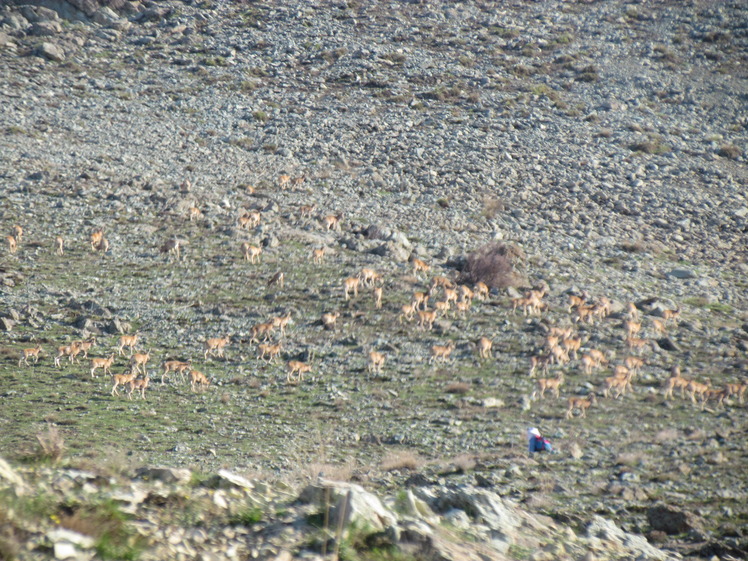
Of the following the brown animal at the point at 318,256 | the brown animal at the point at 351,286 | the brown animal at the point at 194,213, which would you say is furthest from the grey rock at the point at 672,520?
the brown animal at the point at 194,213

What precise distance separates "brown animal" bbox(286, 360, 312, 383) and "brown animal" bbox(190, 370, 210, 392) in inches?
76.7

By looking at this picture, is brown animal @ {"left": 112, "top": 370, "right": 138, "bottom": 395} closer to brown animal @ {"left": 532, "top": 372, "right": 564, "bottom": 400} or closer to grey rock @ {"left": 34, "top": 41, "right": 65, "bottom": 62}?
brown animal @ {"left": 532, "top": 372, "right": 564, "bottom": 400}

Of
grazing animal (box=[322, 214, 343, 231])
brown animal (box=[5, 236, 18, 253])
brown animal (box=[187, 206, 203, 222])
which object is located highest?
grazing animal (box=[322, 214, 343, 231])

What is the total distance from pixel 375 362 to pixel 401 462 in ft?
16.1

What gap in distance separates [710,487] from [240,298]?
562 inches

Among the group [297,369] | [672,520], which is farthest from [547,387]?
[297,369]

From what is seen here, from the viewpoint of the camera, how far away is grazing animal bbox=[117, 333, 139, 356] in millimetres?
18650

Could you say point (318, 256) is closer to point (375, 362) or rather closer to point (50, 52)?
point (375, 362)

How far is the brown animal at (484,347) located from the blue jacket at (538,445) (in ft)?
16.4

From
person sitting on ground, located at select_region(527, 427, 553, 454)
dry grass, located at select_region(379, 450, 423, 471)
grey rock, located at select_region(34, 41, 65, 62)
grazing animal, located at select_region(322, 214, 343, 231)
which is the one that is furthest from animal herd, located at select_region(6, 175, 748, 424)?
grey rock, located at select_region(34, 41, 65, 62)

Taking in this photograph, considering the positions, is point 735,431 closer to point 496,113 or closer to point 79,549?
point 79,549

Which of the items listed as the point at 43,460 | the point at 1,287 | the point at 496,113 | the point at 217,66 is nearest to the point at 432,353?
the point at 43,460

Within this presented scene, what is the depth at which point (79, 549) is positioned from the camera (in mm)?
5504

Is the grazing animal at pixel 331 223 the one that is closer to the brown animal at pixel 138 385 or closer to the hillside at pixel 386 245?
the hillside at pixel 386 245
